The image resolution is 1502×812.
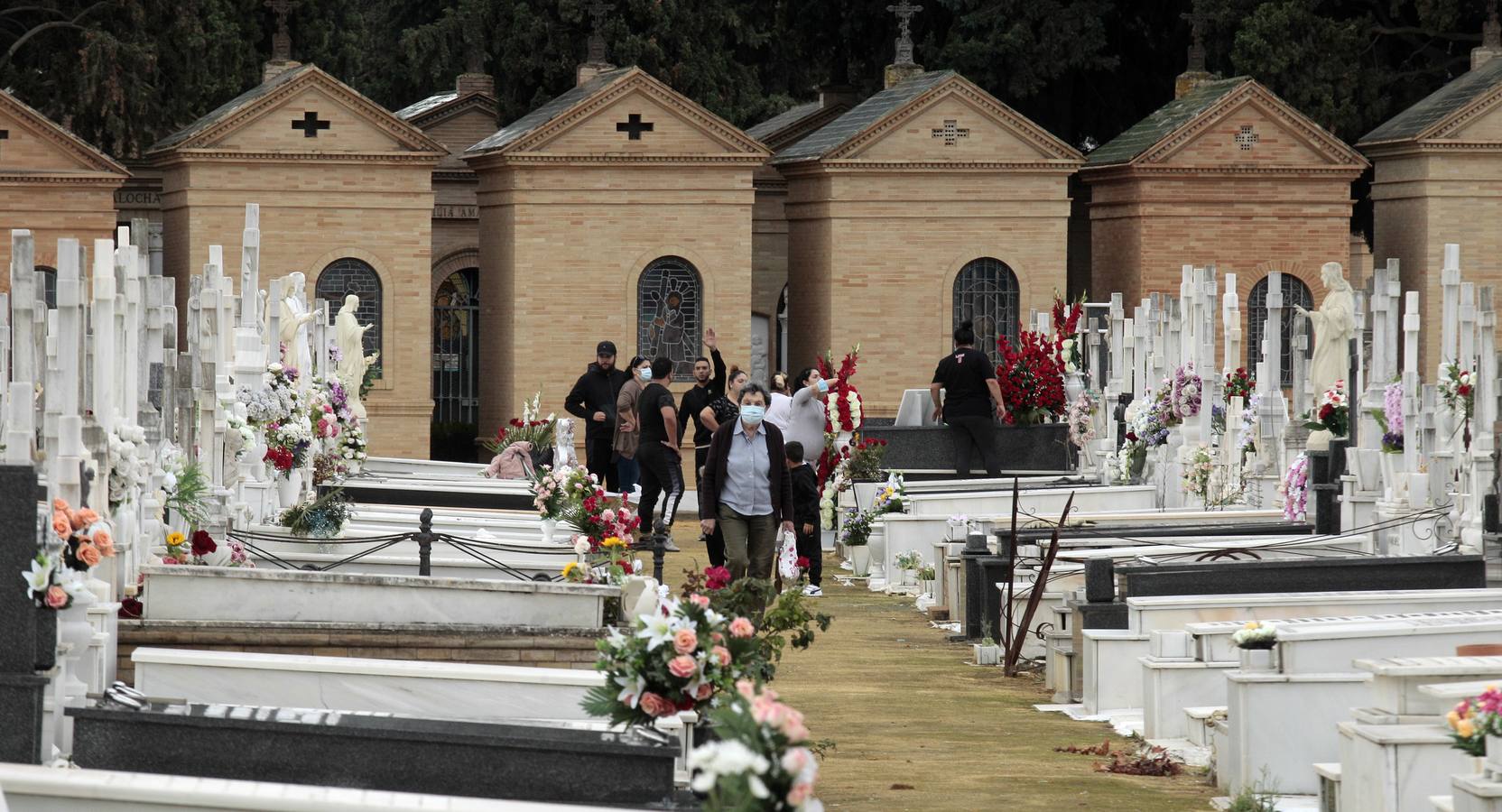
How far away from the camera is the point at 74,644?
8344mm

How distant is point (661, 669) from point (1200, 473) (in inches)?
441

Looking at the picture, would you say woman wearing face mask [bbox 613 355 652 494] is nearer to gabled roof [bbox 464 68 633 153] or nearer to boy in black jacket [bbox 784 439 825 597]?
boy in black jacket [bbox 784 439 825 597]

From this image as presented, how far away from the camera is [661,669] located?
7949mm

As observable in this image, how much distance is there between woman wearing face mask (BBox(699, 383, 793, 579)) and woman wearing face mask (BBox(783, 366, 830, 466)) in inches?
219

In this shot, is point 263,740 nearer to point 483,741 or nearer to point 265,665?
point 483,741

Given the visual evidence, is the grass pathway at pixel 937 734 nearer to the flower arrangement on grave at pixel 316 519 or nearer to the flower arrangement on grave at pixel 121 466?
the flower arrangement on grave at pixel 316 519

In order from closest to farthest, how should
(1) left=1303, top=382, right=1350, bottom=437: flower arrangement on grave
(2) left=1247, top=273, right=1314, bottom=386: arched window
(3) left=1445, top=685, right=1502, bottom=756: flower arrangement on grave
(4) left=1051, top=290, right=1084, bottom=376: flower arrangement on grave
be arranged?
1. (3) left=1445, top=685, right=1502, bottom=756: flower arrangement on grave
2. (1) left=1303, top=382, right=1350, bottom=437: flower arrangement on grave
3. (4) left=1051, top=290, right=1084, bottom=376: flower arrangement on grave
4. (2) left=1247, top=273, right=1314, bottom=386: arched window

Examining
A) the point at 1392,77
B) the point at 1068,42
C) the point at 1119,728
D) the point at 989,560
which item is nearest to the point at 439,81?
the point at 1068,42

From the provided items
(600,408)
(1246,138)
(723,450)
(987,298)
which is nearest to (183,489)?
(723,450)

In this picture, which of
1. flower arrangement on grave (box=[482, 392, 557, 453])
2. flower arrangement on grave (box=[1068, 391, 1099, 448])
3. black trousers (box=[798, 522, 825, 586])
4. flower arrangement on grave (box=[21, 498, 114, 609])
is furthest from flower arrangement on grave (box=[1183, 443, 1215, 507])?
flower arrangement on grave (box=[21, 498, 114, 609])

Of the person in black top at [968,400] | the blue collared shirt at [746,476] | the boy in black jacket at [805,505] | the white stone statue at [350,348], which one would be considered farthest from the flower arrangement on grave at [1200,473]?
the white stone statue at [350,348]

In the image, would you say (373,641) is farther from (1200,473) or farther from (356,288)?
(356,288)

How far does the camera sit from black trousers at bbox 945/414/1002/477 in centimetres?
2130

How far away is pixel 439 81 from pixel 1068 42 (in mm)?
12324
